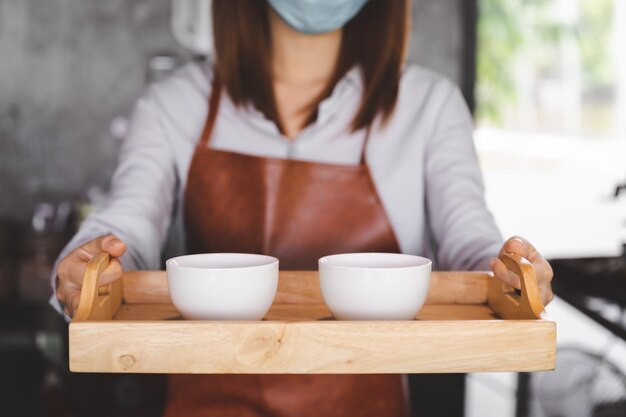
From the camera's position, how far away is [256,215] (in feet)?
5.22

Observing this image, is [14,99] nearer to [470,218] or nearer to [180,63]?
[180,63]

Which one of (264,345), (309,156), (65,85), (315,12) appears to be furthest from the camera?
(65,85)

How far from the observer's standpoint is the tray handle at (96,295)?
94 centimetres

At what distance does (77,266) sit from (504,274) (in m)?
0.64

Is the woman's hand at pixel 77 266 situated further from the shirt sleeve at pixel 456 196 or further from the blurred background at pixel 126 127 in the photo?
the blurred background at pixel 126 127

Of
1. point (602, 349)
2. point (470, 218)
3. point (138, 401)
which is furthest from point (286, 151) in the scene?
point (602, 349)

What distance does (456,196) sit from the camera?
1.54 meters

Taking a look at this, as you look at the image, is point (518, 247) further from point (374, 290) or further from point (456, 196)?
point (456, 196)

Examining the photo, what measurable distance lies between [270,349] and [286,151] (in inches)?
31.3

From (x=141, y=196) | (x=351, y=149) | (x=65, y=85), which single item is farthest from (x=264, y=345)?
(x=65, y=85)

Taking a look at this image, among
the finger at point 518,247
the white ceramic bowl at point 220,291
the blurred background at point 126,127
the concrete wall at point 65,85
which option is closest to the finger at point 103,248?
the white ceramic bowl at point 220,291

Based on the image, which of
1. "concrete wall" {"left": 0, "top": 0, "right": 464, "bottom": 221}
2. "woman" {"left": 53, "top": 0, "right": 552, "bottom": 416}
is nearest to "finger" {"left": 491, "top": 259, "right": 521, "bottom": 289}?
"woman" {"left": 53, "top": 0, "right": 552, "bottom": 416}

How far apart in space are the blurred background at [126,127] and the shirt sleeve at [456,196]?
55cm

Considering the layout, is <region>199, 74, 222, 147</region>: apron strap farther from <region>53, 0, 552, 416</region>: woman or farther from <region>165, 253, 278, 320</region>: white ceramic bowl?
<region>165, 253, 278, 320</region>: white ceramic bowl
